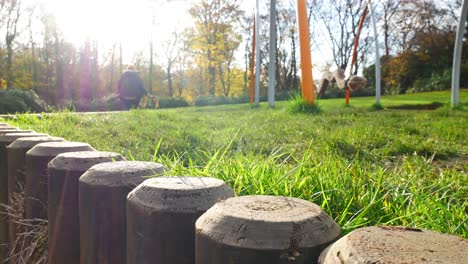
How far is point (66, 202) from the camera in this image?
62.4 inches

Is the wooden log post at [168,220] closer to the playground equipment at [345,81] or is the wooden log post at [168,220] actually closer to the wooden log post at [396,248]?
the wooden log post at [396,248]

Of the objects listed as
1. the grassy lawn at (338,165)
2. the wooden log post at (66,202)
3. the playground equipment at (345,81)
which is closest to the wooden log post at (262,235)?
the grassy lawn at (338,165)

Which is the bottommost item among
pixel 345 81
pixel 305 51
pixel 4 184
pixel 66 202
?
pixel 4 184

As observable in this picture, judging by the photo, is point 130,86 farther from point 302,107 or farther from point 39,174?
point 39,174

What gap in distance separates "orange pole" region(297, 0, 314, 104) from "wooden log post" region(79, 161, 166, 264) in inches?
268

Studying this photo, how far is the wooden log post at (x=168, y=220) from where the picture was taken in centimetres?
102

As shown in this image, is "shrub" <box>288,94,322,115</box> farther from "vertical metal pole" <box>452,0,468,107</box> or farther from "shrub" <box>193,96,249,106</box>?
"shrub" <box>193,96,249,106</box>

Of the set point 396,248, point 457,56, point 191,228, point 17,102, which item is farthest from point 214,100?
point 396,248

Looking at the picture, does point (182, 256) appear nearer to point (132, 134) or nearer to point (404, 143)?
point (404, 143)

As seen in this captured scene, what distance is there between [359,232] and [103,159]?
1.14 m

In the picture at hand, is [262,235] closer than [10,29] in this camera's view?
Yes

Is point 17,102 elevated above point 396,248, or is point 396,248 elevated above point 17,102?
point 17,102

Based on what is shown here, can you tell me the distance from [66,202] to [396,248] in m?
1.28

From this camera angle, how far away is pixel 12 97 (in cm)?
1191
